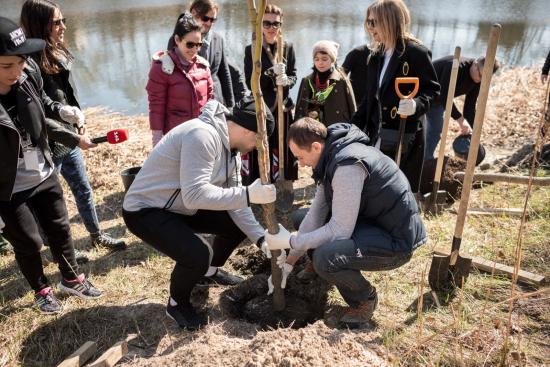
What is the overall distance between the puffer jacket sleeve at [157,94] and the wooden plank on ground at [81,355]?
6.19 ft

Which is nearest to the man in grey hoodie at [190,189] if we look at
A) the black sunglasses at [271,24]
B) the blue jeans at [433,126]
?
the black sunglasses at [271,24]

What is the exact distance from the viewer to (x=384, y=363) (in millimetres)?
2350

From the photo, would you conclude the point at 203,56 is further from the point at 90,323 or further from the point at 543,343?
the point at 543,343

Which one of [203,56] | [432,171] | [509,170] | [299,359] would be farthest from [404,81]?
[509,170]

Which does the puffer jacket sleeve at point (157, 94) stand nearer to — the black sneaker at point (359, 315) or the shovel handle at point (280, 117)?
the shovel handle at point (280, 117)

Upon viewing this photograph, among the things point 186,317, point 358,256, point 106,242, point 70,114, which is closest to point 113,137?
point 70,114

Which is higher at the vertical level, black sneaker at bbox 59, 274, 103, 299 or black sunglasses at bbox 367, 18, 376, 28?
black sunglasses at bbox 367, 18, 376, 28

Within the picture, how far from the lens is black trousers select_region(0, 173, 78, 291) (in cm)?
281

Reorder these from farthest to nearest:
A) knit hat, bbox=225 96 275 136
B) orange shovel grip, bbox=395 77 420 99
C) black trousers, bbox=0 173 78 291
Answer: orange shovel grip, bbox=395 77 420 99, black trousers, bbox=0 173 78 291, knit hat, bbox=225 96 275 136

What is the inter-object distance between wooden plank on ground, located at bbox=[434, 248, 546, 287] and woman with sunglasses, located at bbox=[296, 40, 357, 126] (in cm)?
182

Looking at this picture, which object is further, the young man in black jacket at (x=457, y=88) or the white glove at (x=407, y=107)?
the young man in black jacket at (x=457, y=88)

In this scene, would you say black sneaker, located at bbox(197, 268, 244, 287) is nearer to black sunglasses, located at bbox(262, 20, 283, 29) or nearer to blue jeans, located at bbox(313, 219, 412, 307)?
blue jeans, located at bbox(313, 219, 412, 307)

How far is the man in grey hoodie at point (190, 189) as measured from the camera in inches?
106

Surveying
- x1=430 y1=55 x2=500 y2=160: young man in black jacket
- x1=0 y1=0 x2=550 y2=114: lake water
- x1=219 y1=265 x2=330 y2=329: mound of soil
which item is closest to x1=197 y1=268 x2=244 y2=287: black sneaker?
x1=219 y1=265 x2=330 y2=329: mound of soil
